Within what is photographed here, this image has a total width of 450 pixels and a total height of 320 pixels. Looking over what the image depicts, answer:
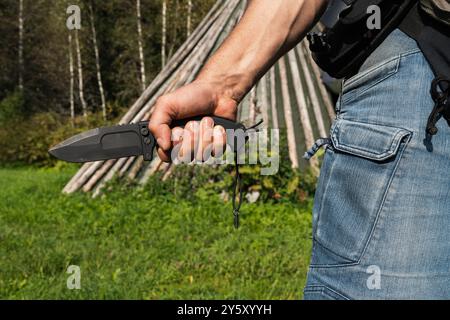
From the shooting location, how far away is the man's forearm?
4.63 feet

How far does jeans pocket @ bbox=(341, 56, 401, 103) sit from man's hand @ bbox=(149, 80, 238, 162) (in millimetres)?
293

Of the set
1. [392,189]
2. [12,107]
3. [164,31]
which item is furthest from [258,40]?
[12,107]

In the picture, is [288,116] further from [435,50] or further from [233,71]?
[435,50]

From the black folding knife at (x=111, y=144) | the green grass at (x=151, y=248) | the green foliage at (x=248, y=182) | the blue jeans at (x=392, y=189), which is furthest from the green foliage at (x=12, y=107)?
the blue jeans at (x=392, y=189)

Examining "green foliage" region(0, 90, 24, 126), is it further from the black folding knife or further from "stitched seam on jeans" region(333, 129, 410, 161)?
"stitched seam on jeans" region(333, 129, 410, 161)

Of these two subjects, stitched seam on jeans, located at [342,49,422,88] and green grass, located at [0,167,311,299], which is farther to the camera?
green grass, located at [0,167,311,299]

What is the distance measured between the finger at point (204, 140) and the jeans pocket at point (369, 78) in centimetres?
31

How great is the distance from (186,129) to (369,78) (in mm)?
405

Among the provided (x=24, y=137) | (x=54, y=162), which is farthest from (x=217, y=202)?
(x=24, y=137)

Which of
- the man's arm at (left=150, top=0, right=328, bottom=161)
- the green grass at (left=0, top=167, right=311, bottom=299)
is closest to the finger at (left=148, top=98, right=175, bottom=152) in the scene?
the man's arm at (left=150, top=0, right=328, bottom=161)

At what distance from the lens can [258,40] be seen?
1426mm

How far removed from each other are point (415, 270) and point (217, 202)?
529 cm

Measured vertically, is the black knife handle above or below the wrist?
below
